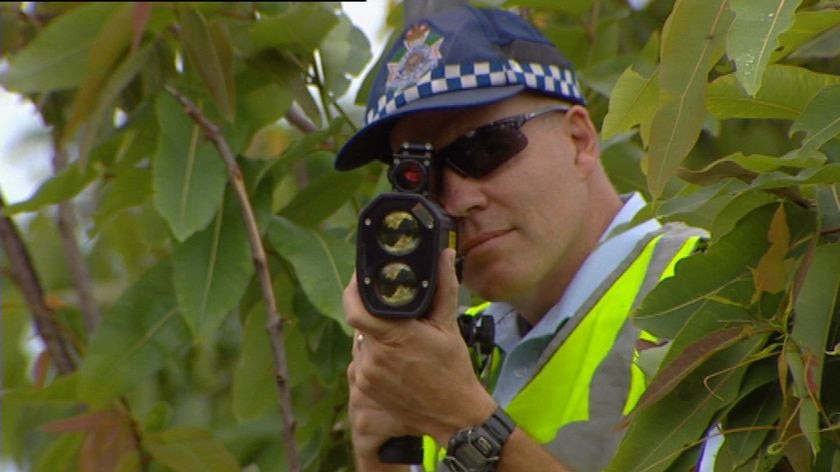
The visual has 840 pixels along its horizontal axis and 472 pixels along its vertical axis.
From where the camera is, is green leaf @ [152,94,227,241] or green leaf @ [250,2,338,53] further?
green leaf @ [250,2,338,53]

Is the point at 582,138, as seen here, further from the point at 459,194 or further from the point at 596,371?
the point at 596,371

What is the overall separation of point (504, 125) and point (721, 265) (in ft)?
2.64

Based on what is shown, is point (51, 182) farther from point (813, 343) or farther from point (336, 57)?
point (813, 343)

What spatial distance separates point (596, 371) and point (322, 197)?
1080mm

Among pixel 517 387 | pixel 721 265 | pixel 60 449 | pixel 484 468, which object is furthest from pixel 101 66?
pixel 721 265

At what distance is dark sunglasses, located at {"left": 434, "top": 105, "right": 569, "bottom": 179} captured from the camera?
274 centimetres

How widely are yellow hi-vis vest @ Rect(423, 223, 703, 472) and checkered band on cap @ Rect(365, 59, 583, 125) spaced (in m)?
0.37

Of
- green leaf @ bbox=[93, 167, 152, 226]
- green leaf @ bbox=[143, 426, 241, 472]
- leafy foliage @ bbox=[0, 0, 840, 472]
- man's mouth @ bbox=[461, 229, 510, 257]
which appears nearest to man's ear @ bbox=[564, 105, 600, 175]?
leafy foliage @ bbox=[0, 0, 840, 472]

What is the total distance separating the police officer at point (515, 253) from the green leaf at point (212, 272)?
44cm

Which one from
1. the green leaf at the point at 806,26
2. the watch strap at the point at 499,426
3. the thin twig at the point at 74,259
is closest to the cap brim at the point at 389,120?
the watch strap at the point at 499,426

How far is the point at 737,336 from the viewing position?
6.47 feet

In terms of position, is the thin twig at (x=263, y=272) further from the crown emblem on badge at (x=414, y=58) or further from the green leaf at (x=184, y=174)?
the crown emblem on badge at (x=414, y=58)

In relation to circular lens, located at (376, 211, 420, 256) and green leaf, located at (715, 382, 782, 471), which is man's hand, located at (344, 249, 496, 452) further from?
green leaf, located at (715, 382, 782, 471)

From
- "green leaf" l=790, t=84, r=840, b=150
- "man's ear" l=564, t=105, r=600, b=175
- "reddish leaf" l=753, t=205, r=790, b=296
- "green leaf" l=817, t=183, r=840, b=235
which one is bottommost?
"man's ear" l=564, t=105, r=600, b=175
